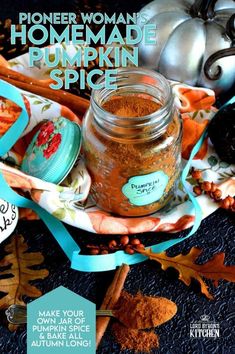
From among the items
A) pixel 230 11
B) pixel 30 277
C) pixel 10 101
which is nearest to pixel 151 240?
pixel 30 277

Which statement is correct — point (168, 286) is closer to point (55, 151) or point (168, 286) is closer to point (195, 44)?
point (55, 151)

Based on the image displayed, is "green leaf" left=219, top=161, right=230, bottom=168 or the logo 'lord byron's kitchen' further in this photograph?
"green leaf" left=219, top=161, right=230, bottom=168

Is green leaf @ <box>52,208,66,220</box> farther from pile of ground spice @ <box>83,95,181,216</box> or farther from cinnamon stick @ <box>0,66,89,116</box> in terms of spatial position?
cinnamon stick @ <box>0,66,89,116</box>

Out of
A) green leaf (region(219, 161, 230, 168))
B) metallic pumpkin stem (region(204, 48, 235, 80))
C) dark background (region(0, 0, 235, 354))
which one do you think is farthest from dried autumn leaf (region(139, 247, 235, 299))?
metallic pumpkin stem (region(204, 48, 235, 80))

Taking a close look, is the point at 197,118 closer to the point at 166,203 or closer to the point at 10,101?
the point at 166,203

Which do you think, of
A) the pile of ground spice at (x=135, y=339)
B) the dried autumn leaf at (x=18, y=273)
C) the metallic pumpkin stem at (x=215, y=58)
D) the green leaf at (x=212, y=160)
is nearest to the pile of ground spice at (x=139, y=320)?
the pile of ground spice at (x=135, y=339)
